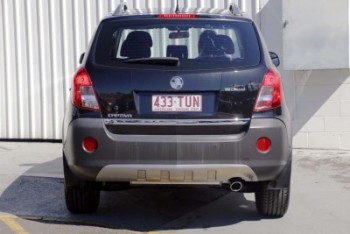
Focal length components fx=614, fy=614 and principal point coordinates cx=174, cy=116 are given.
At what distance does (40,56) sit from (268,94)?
5576mm

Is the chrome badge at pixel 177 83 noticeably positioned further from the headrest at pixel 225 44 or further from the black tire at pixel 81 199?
the black tire at pixel 81 199

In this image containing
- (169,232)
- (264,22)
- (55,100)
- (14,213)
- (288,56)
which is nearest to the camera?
(169,232)

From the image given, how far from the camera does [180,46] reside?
5.04 metres

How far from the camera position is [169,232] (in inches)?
205

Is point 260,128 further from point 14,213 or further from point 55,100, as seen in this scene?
point 55,100

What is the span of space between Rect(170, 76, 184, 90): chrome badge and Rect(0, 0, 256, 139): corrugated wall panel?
4.72m

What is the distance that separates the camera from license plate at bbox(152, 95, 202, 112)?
4730 millimetres

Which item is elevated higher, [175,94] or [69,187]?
[175,94]

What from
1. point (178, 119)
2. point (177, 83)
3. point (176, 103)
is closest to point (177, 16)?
point (177, 83)

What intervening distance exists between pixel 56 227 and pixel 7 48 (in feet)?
16.6

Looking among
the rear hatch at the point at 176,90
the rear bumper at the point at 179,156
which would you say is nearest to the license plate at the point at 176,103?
the rear hatch at the point at 176,90


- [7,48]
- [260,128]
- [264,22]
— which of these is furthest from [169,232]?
[7,48]

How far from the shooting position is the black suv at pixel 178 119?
185 inches

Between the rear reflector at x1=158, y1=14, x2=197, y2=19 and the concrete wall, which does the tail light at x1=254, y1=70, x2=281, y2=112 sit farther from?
the concrete wall
